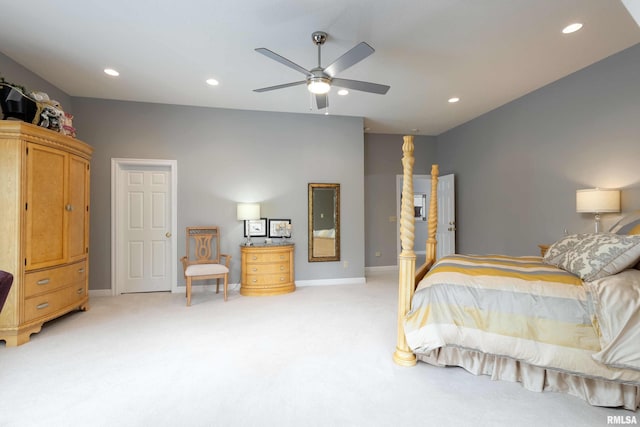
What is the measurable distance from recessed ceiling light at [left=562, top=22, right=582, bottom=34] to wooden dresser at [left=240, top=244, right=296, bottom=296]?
3.96m

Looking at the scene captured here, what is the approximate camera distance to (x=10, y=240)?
261 cm

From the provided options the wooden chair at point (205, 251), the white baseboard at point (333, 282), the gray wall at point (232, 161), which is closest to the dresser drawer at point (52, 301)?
the gray wall at point (232, 161)

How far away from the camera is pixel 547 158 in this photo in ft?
12.6

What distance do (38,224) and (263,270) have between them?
2.54m

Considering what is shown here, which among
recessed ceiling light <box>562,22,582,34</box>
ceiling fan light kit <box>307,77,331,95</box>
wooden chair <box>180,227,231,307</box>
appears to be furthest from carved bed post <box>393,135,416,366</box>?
wooden chair <box>180,227,231,307</box>

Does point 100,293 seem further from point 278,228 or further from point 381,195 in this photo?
point 381,195

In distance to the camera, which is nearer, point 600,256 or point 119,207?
point 600,256

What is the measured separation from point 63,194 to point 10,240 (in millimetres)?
674

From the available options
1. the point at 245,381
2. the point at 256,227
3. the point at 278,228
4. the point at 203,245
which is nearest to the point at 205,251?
the point at 203,245

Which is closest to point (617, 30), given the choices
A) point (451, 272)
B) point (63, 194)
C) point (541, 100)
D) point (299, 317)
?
point (541, 100)

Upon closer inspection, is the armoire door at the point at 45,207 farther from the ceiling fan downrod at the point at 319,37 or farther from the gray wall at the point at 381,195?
the gray wall at the point at 381,195

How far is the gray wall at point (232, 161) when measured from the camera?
13.9ft

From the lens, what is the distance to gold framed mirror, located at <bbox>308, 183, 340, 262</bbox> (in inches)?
191

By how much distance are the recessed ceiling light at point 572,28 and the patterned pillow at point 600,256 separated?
1.92 meters
